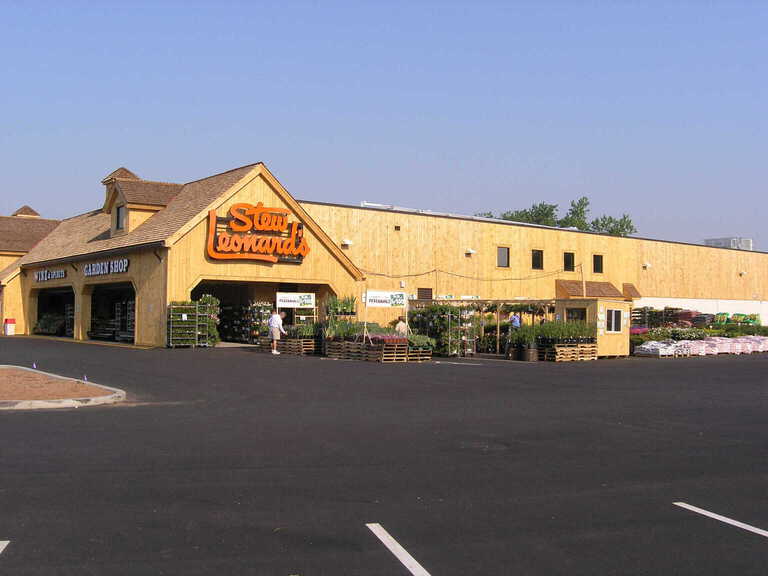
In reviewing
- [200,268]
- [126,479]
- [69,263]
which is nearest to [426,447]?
[126,479]

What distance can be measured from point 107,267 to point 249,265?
23.5ft

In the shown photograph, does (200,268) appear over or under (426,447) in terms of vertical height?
over

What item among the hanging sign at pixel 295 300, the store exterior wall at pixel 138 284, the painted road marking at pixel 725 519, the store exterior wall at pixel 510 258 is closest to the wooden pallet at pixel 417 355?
the hanging sign at pixel 295 300

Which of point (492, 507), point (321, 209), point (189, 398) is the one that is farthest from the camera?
point (321, 209)

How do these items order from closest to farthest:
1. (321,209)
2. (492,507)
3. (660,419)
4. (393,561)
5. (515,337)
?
(393,561), (492,507), (660,419), (515,337), (321,209)

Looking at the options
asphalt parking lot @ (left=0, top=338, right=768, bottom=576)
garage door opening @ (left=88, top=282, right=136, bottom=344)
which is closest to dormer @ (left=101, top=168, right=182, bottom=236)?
garage door opening @ (left=88, top=282, right=136, bottom=344)

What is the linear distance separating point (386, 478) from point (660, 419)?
674 centimetres

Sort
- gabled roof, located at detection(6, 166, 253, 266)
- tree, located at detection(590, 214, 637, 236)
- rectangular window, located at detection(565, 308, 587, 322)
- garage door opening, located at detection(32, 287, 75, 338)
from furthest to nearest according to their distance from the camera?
tree, located at detection(590, 214, 637, 236) < garage door opening, located at detection(32, 287, 75, 338) < gabled roof, located at detection(6, 166, 253, 266) < rectangular window, located at detection(565, 308, 587, 322)

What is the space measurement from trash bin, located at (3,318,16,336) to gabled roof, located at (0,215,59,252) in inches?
277

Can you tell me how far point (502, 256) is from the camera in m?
46.3

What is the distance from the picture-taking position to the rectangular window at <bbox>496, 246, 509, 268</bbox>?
1812 inches

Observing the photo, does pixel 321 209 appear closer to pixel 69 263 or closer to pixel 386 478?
pixel 69 263

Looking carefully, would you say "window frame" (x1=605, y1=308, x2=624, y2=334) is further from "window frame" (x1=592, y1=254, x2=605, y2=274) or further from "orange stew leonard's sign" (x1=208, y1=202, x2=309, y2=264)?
"window frame" (x1=592, y1=254, x2=605, y2=274)

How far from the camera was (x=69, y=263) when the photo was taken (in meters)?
39.7
